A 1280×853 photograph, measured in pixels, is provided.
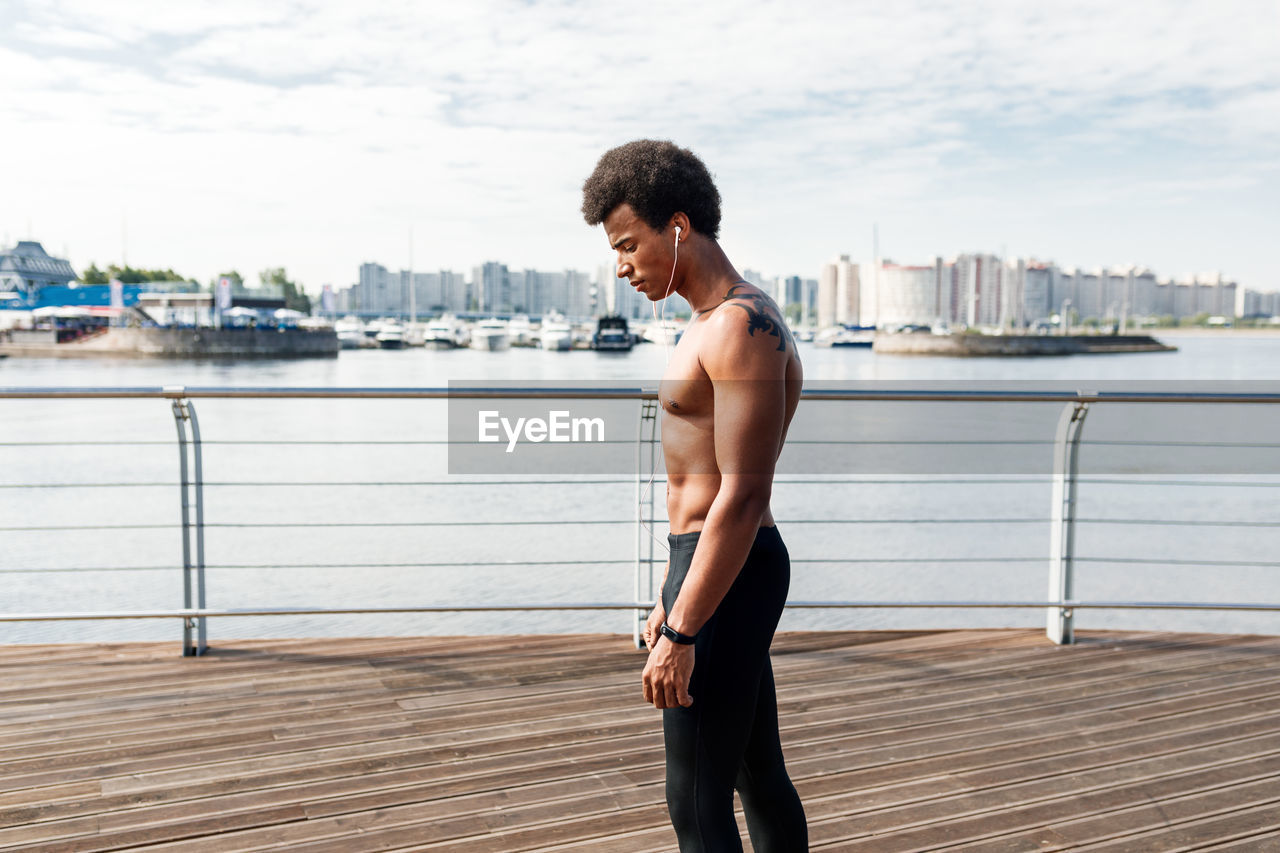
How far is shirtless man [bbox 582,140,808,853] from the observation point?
1346 mm

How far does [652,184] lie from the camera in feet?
4.62

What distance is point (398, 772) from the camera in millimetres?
2668

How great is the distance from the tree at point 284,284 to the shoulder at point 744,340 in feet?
385

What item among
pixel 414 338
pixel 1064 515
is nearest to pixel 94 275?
pixel 414 338

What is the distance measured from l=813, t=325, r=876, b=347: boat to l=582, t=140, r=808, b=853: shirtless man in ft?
259

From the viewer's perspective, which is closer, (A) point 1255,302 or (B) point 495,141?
(B) point 495,141

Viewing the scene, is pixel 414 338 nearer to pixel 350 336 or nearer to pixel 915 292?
pixel 350 336

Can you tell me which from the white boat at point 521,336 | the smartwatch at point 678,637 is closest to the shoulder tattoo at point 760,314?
the smartwatch at point 678,637

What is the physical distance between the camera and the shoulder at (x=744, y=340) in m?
1.34

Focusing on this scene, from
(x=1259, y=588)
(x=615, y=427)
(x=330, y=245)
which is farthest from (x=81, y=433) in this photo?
(x=330, y=245)

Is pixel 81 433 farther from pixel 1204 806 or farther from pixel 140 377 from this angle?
pixel 1204 806

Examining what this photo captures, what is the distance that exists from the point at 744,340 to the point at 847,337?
276 ft

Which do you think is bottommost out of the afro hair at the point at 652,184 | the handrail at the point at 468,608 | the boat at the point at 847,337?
the handrail at the point at 468,608

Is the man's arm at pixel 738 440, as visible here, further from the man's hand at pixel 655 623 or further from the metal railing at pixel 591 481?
the metal railing at pixel 591 481
